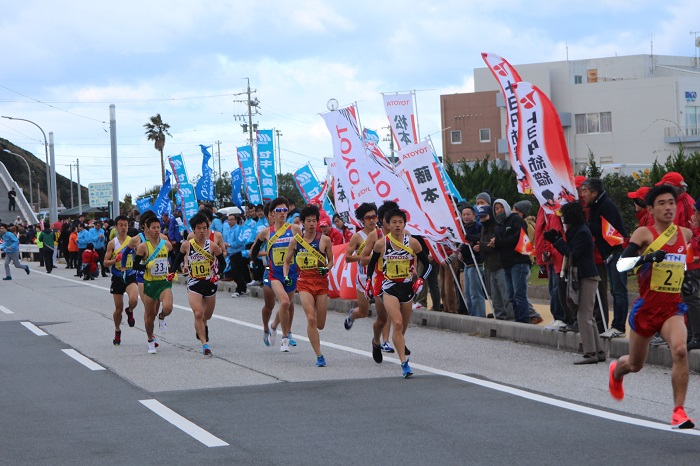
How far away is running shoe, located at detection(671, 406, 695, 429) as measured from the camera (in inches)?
290

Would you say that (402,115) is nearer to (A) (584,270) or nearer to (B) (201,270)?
(B) (201,270)

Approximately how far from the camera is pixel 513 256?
47.0 ft

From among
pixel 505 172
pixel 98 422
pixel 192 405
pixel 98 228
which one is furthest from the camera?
pixel 505 172

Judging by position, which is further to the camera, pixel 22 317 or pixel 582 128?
pixel 582 128

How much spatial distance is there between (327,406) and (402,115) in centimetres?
1121

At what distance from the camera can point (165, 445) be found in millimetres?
7582

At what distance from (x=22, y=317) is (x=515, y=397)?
1288 centimetres

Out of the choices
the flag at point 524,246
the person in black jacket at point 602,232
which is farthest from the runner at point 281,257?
the person in black jacket at point 602,232

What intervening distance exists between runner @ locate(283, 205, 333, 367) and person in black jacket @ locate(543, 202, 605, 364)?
276cm

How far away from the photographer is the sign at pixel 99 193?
59500 mm

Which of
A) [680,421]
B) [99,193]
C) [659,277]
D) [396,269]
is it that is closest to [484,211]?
[396,269]

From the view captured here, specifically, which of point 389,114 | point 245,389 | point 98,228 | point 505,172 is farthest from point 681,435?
point 505,172

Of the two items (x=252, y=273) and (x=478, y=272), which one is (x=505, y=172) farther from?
(x=478, y=272)

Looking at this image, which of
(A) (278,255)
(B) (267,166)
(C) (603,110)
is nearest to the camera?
(A) (278,255)
